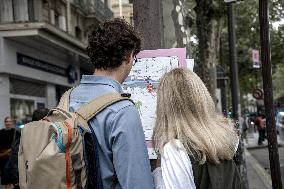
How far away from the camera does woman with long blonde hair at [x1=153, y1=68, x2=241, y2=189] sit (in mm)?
2604

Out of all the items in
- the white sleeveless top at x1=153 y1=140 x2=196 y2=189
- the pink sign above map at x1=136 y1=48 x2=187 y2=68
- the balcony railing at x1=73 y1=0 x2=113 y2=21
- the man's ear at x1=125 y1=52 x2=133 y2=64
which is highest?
the balcony railing at x1=73 y1=0 x2=113 y2=21

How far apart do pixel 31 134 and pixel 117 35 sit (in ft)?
1.94

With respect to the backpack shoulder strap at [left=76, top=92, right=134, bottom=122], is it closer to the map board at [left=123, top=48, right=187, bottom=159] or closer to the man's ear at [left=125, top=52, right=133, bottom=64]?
the man's ear at [left=125, top=52, right=133, bottom=64]

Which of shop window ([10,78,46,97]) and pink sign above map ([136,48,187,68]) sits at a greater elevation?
pink sign above map ([136,48,187,68])

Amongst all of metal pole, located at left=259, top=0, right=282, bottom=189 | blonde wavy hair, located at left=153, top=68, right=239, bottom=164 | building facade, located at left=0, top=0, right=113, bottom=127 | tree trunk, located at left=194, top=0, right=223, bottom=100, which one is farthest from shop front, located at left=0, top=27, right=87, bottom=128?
blonde wavy hair, located at left=153, top=68, right=239, bottom=164

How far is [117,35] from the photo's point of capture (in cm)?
255

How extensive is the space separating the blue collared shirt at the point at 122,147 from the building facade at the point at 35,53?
11.9m

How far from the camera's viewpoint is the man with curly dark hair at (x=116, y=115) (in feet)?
7.58

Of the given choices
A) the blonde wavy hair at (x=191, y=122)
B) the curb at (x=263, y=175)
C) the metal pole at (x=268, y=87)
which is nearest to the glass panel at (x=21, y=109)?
the curb at (x=263, y=175)

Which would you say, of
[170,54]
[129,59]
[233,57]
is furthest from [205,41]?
[129,59]

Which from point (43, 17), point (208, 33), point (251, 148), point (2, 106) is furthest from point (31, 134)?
point (251, 148)

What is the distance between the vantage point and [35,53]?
18.5m

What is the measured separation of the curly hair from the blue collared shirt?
257 millimetres

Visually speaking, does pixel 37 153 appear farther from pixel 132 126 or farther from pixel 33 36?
pixel 33 36
